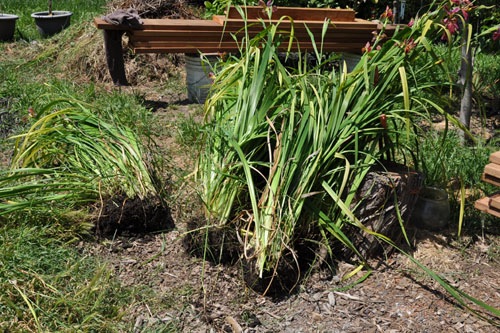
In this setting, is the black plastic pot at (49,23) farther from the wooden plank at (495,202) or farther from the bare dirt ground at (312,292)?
the wooden plank at (495,202)

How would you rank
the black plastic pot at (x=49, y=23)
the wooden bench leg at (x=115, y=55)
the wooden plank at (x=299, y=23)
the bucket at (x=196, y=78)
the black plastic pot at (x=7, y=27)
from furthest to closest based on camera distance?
the black plastic pot at (x=49, y=23) < the black plastic pot at (x=7, y=27) < the wooden bench leg at (x=115, y=55) < the bucket at (x=196, y=78) < the wooden plank at (x=299, y=23)

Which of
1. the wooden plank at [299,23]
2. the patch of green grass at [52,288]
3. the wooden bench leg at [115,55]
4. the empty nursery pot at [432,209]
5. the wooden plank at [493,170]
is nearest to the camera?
the patch of green grass at [52,288]

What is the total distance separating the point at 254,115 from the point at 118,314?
3.98 feet

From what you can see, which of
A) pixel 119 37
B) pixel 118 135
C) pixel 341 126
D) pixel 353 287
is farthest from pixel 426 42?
pixel 119 37

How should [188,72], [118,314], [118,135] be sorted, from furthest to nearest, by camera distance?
[188,72], [118,135], [118,314]

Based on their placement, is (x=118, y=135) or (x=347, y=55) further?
(x=347, y=55)

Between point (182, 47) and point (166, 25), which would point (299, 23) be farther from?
point (166, 25)

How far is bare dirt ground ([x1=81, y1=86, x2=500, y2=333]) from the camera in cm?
298

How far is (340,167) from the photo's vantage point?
3303mm

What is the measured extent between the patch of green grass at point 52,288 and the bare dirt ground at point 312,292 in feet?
0.36

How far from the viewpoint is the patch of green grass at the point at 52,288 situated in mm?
2785

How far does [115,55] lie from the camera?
20.7 feet

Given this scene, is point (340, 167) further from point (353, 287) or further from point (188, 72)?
point (188, 72)

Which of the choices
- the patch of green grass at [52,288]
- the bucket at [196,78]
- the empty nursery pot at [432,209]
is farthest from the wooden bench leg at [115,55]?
the empty nursery pot at [432,209]
